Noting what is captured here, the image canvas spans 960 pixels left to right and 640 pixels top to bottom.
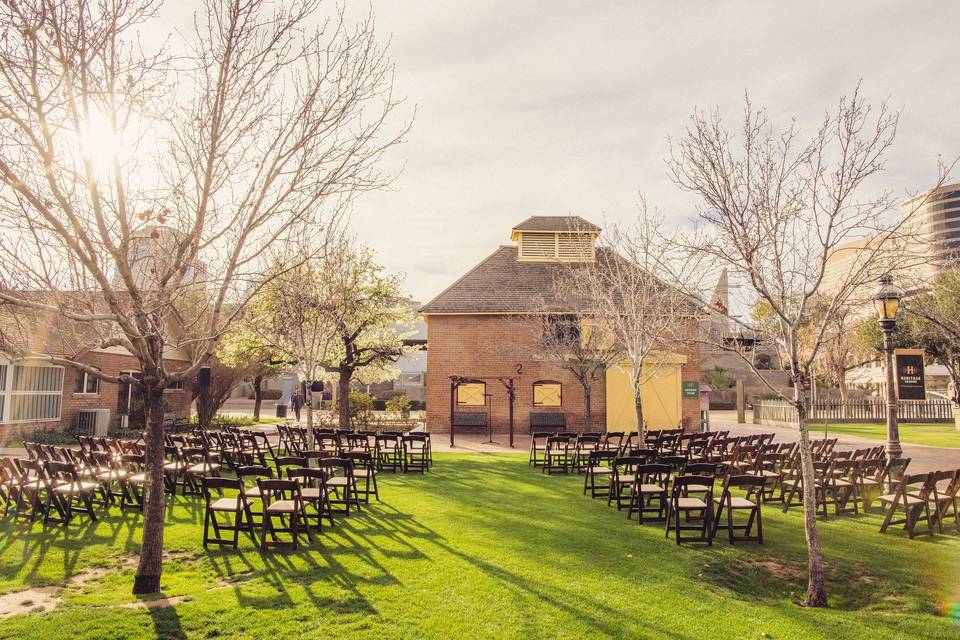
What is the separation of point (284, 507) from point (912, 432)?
1111 inches

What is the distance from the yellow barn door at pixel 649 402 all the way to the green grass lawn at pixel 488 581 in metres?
15.6

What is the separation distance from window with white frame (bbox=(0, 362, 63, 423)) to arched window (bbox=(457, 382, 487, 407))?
14304 millimetres

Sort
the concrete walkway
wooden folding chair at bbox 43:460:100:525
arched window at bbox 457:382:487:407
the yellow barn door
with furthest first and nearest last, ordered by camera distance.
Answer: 1. arched window at bbox 457:382:487:407
2. the yellow barn door
3. the concrete walkway
4. wooden folding chair at bbox 43:460:100:525

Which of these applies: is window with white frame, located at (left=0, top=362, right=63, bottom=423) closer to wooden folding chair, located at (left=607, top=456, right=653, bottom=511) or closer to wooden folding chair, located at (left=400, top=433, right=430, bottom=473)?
wooden folding chair, located at (left=400, top=433, right=430, bottom=473)

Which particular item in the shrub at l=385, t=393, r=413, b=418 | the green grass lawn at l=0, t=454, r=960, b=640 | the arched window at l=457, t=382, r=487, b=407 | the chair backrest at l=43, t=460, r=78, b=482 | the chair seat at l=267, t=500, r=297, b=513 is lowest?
the green grass lawn at l=0, t=454, r=960, b=640

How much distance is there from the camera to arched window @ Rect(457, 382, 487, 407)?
25812mm

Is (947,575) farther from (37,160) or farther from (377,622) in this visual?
(37,160)

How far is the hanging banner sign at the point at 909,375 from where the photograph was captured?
13.2 m

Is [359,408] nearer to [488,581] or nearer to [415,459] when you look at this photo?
[415,459]

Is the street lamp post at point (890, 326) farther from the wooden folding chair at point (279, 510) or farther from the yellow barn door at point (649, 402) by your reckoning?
the yellow barn door at point (649, 402)

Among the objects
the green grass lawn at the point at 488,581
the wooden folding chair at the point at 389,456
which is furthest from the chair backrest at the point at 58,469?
the wooden folding chair at the point at 389,456

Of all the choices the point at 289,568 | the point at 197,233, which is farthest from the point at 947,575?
the point at 197,233

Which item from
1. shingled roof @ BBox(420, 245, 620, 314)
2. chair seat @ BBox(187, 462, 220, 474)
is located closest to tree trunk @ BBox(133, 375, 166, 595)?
chair seat @ BBox(187, 462, 220, 474)

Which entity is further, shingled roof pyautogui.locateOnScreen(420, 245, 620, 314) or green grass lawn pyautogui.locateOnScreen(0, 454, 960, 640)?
shingled roof pyautogui.locateOnScreen(420, 245, 620, 314)
